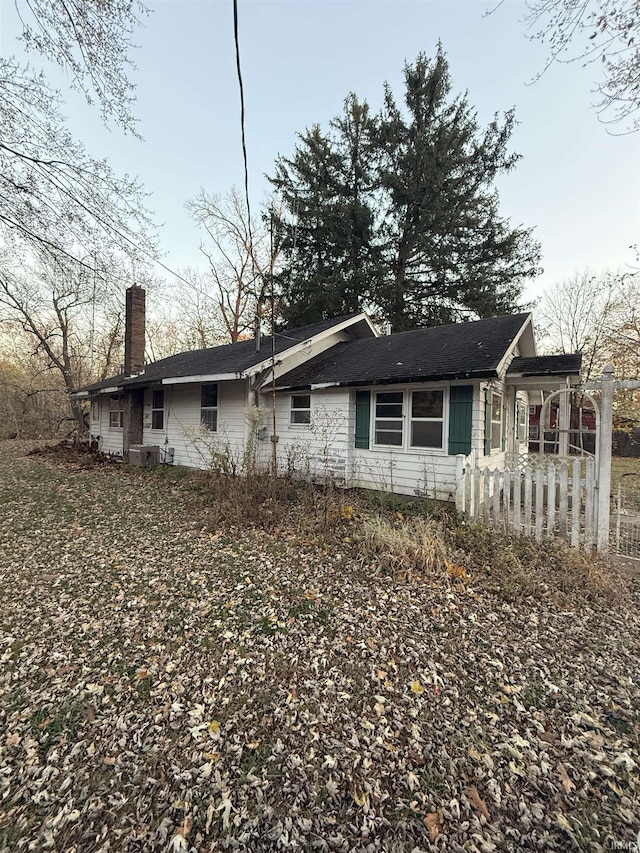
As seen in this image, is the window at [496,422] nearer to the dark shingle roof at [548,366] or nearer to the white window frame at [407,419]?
the dark shingle roof at [548,366]

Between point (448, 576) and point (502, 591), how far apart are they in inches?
22.2

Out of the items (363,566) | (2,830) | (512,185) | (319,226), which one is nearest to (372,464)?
(363,566)

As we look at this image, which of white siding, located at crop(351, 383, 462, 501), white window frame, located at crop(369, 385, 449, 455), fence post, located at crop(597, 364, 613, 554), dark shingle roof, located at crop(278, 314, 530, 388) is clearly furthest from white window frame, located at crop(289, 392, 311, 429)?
fence post, located at crop(597, 364, 613, 554)

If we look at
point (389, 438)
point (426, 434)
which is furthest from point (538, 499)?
point (389, 438)

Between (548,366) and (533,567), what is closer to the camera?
(533,567)

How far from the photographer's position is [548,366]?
751cm

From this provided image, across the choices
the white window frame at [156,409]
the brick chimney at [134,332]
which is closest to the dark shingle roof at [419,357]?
the white window frame at [156,409]

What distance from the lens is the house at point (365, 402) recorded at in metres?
7.33

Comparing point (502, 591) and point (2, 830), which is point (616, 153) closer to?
point (502, 591)

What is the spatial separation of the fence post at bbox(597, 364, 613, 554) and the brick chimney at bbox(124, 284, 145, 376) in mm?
13355

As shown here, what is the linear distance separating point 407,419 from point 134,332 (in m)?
10.3

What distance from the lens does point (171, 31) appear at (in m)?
4.76

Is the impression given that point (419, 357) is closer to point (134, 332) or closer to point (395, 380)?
point (395, 380)

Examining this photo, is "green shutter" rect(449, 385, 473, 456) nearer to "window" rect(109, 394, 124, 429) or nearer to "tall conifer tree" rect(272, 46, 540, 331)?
"tall conifer tree" rect(272, 46, 540, 331)
